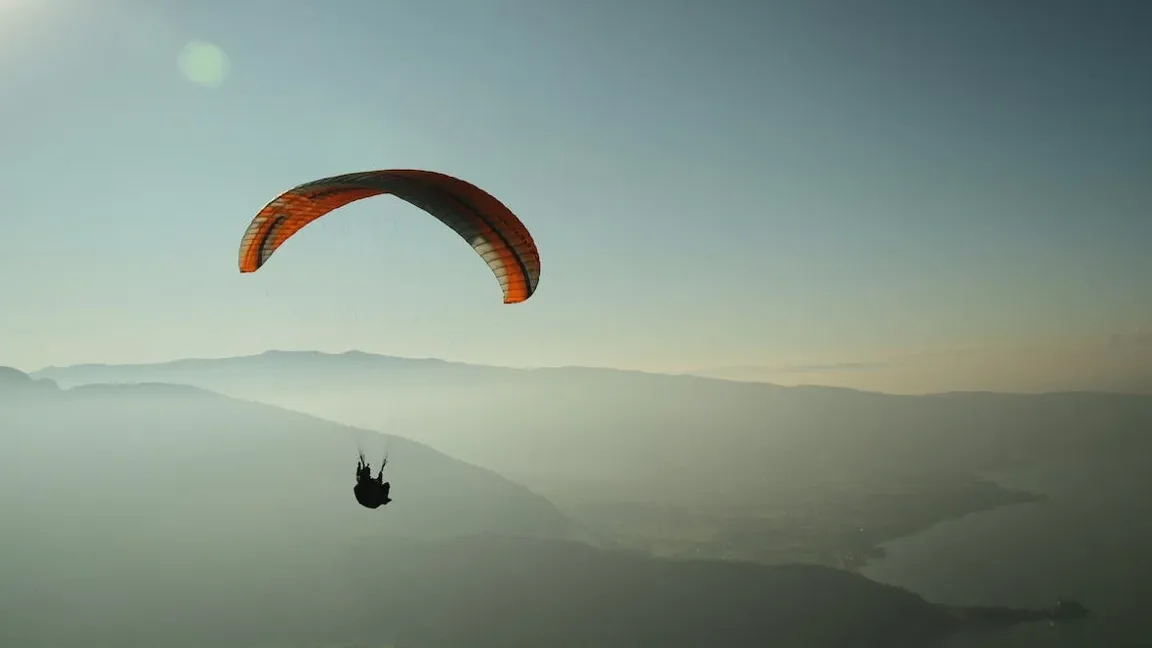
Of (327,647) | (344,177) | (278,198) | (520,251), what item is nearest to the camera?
(344,177)

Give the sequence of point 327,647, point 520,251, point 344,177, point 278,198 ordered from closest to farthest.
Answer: point 344,177
point 278,198
point 520,251
point 327,647

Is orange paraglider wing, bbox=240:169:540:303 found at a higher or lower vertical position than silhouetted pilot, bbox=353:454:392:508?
higher

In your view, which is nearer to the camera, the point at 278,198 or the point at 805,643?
the point at 278,198

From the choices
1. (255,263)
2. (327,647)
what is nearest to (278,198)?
(255,263)

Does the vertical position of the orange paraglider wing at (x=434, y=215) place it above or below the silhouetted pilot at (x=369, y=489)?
above

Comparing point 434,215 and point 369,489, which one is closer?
point 369,489

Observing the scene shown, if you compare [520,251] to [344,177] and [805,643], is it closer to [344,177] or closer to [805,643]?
[344,177]

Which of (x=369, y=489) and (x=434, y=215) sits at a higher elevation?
(x=434, y=215)

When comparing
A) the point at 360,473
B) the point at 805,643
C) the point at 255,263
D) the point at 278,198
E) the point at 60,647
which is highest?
the point at 278,198
